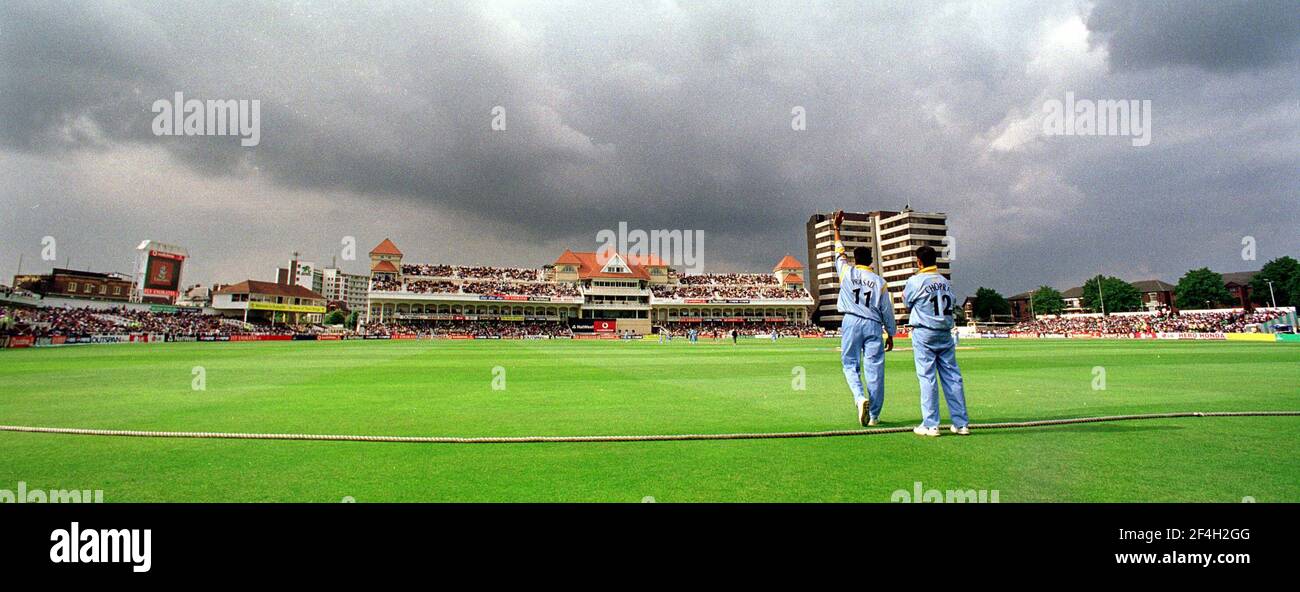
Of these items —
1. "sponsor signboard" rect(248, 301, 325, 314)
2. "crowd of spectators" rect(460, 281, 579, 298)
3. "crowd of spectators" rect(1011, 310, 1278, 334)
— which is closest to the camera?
"crowd of spectators" rect(1011, 310, 1278, 334)

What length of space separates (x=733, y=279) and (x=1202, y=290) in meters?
78.7

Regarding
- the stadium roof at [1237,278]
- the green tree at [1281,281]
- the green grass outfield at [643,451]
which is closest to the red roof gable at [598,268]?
the green grass outfield at [643,451]

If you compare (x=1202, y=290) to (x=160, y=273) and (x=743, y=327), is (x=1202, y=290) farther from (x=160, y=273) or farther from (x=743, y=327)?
(x=160, y=273)

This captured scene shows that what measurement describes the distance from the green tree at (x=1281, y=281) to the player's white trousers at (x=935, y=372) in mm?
124185

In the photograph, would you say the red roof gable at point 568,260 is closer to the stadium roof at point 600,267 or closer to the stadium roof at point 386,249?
the stadium roof at point 600,267

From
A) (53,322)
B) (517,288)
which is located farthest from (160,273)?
(517,288)

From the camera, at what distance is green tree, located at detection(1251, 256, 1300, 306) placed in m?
84.7

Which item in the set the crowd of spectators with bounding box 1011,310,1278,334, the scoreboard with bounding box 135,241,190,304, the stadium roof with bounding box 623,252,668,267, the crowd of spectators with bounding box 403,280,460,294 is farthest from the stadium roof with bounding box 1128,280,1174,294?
the scoreboard with bounding box 135,241,190,304

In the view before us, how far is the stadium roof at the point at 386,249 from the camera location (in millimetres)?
89875

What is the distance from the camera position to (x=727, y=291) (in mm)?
100250

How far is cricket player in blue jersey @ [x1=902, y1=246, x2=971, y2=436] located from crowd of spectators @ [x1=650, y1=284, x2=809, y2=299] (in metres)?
89.3

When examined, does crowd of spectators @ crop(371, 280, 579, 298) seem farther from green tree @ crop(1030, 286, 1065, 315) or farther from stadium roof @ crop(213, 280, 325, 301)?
green tree @ crop(1030, 286, 1065, 315)
